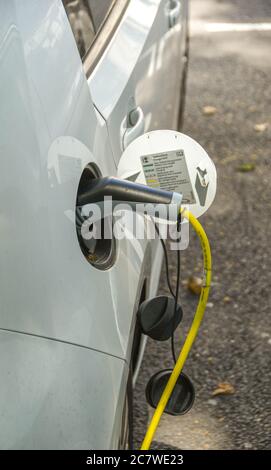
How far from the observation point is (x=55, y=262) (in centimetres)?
179

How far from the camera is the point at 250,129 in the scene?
19.1 ft

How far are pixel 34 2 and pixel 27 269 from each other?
0.66 m

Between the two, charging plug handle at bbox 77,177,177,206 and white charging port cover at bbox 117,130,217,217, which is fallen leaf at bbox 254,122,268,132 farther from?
charging plug handle at bbox 77,177,177,206

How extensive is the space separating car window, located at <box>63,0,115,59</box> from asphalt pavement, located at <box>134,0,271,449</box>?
1.37 m

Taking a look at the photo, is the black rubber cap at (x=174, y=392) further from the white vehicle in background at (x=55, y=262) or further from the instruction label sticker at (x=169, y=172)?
the instruction label sticker at (x=169, y=172)

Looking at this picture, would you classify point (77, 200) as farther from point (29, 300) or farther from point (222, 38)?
point (222, 38)

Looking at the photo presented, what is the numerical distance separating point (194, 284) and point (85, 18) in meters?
1.75

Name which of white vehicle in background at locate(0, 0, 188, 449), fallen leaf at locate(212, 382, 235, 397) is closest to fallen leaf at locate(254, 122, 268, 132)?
fallen leaf at locate(212, 382, 235, 397)

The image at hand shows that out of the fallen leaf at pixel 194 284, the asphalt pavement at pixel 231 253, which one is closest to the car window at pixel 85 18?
the asphalt pavement at pixel 231 253

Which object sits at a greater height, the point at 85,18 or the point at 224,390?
the point at 85,18

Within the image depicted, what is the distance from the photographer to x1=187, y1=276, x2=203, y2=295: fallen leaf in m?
4.06

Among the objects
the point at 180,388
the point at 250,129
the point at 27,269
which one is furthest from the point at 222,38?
the point at 27,269

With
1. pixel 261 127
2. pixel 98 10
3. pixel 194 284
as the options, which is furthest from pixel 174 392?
pixel 261 127

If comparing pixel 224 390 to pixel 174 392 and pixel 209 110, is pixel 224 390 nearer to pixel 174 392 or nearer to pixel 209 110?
pixel 174 392
